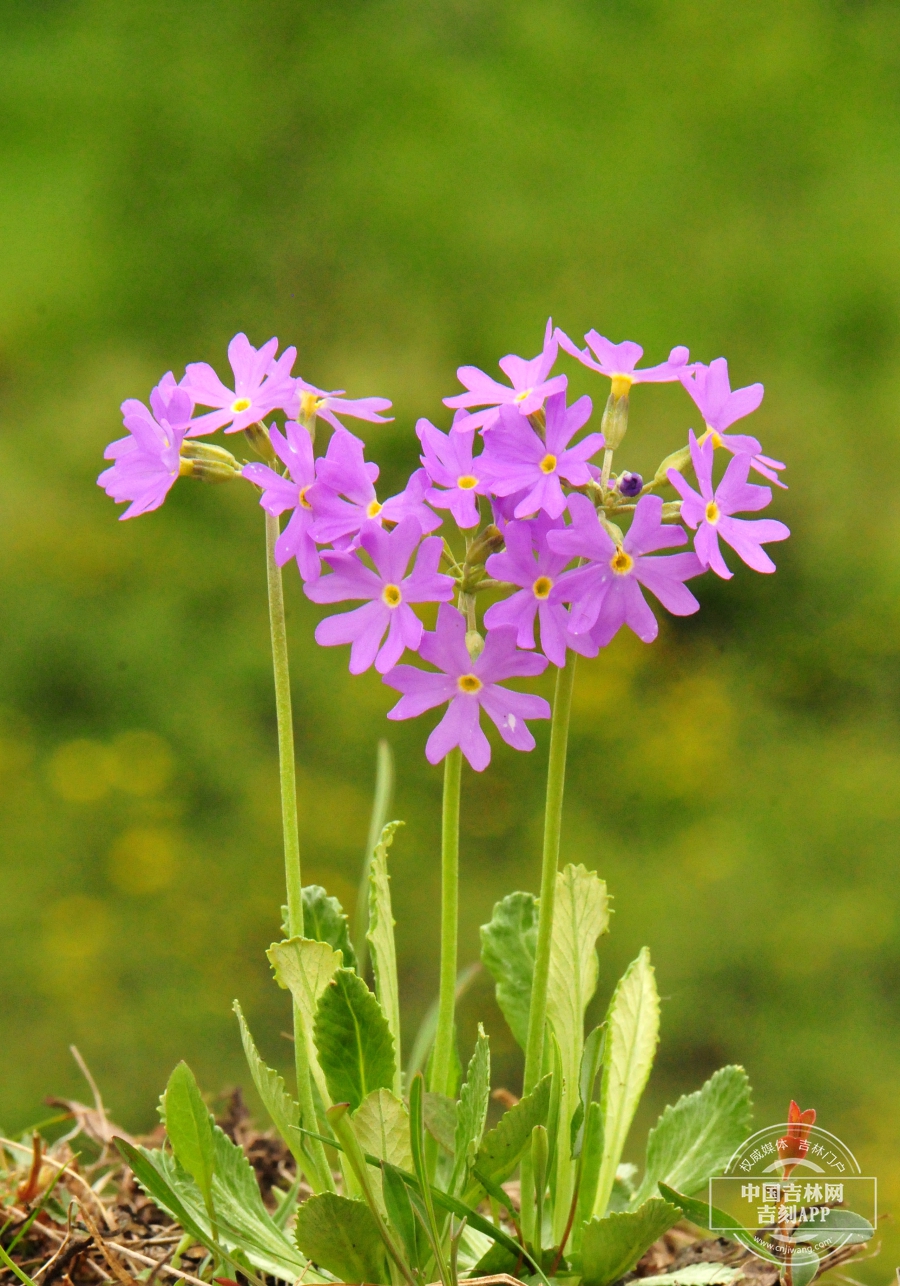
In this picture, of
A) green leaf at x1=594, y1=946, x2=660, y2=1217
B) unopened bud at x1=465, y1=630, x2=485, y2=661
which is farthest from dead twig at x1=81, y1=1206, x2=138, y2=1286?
unopened bud at x1=465, y1=630, x2=485, y2=661

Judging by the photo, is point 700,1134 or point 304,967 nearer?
point 304,967

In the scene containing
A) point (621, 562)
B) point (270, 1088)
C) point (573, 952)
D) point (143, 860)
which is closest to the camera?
point (621, 562)

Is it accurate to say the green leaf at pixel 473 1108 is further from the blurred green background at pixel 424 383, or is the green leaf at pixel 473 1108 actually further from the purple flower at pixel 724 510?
the blurred green background at pixel 424 383

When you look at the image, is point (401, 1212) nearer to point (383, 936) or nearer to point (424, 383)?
point (383, 936)

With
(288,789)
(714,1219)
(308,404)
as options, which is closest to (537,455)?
(308,404)

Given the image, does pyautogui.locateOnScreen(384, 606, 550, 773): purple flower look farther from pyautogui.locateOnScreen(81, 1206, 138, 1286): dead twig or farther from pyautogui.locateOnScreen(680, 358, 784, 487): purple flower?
pyautogui.locateOnScreen(81, 1206, 138, 1286): dead twig

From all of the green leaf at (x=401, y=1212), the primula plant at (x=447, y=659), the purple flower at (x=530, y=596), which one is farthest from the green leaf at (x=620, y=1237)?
the purple flower at (x=530, y=596)
